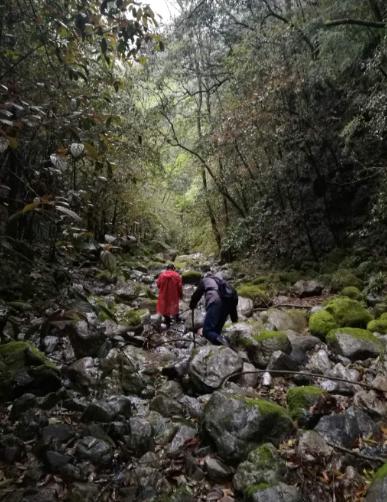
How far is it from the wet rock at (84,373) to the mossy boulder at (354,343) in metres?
3.56

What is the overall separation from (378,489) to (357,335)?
135 inches

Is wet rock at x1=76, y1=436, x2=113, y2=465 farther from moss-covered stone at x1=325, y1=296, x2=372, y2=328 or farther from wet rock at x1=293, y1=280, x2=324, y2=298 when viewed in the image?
wet rock at x1=293, y1=280, x2=324, y2=298

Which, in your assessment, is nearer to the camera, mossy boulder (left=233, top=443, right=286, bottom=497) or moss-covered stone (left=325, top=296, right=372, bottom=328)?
mossy boulder (left=233, top=443, right=286, bottom=497)

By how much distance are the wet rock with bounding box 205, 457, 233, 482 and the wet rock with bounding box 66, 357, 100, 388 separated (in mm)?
1871

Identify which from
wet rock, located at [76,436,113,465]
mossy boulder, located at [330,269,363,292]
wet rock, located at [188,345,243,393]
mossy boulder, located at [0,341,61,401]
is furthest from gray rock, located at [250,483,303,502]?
mossy boulder, located at [330,269,363,292]

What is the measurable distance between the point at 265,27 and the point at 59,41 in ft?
33.8

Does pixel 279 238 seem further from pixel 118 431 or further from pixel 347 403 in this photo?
pixel 118 431

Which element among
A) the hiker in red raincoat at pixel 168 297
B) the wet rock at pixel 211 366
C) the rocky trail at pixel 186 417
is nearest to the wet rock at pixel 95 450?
the rocky trail at pixel 186 417

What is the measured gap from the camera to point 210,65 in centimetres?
1617

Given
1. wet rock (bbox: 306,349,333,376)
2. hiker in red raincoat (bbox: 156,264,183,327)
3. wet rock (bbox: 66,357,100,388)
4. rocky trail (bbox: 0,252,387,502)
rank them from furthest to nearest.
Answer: hiker in red raincoat (bbox: 156,264,183,327) < wet rock (bbox: 306,349,333,376) < wet rock (bbox: 66,357,100,388) < rocky trail (bbox: 0,252,387,502)

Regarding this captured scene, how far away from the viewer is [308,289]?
1014cm

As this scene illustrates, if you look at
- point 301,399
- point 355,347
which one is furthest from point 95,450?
point 355,347

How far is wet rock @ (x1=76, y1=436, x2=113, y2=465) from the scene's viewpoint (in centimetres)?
343

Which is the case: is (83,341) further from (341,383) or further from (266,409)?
(341,383)
